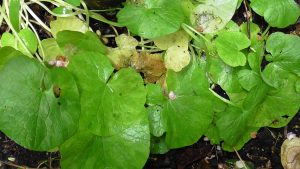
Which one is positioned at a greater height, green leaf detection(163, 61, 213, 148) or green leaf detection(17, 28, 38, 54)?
green leaf detection(17, 28, 38, 54)

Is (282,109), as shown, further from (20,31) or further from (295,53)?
(20,31)

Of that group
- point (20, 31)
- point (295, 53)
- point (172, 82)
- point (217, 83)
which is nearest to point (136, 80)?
point (172, 82)

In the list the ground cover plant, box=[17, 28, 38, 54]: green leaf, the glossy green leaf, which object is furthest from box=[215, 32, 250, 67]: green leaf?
box=[17, 28, 38, 54]: green leaf

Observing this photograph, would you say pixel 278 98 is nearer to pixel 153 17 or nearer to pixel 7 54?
pixel 153 17

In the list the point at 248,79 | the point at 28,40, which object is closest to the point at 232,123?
the point at 248,79

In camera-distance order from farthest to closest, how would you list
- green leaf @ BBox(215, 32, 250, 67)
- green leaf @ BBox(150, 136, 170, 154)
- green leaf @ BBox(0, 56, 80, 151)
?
green leaf @ BBox(150, 136, 170, 154), green leaf @ BBox(215, 32, 250, 67), green leaf @ BBox(0, 56, 80, 151)

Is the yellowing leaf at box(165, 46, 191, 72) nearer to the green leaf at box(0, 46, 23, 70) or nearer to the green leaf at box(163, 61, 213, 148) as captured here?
the green leaf at box(163, 61, 213, 148)
